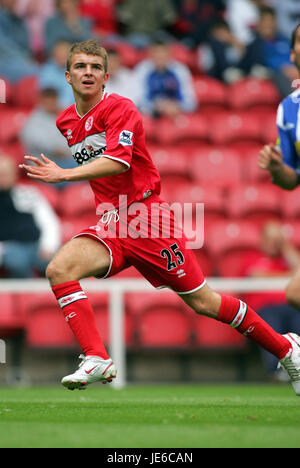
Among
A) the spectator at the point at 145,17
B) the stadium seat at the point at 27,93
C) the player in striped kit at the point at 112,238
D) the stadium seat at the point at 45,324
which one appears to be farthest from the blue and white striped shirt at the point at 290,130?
the spectator at the point at 145,17

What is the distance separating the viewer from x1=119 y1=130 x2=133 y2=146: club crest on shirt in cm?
454

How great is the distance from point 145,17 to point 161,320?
25.7 ft

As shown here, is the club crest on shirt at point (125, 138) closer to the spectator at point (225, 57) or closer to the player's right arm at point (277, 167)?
the player's right arm at point (277, 167)

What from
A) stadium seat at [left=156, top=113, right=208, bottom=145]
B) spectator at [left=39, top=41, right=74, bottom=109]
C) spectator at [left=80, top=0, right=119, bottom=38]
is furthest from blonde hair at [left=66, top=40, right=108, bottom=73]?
spectator at [left=80, top=0, right=119, bottom=38]

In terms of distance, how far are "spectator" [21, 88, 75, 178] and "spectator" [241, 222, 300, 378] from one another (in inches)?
107

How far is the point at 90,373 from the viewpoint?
440cm

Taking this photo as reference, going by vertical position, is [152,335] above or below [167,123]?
below

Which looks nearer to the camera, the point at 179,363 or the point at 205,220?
the point at 179,363

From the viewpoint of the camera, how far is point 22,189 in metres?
8.66

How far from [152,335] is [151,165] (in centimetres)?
322
